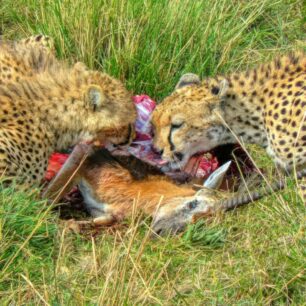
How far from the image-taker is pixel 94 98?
16.3 feet

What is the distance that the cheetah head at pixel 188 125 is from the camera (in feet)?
16.9

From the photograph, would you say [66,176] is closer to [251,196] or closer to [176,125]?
[176,125]

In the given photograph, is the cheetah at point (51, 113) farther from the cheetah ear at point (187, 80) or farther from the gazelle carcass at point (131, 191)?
the cheetah ear at point (187, 80)

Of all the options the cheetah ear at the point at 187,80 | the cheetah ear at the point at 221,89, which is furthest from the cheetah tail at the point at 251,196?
the cheetah ear at the point at 187,80

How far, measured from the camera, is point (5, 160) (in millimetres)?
4570

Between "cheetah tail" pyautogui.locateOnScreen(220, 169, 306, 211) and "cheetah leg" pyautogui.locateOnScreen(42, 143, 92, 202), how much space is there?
71 centimetres

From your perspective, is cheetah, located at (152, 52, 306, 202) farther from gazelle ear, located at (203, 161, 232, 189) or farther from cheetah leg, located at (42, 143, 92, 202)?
cheetah leg, located at (42, 143, 92, 202)

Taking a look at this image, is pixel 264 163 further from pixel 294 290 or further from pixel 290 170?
pixel 294 290

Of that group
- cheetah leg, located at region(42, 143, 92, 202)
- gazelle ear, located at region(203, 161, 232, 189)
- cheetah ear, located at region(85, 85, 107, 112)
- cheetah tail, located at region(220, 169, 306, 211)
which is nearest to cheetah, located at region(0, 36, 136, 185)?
cheetah ear, located at region(85, 85, 107, 112)

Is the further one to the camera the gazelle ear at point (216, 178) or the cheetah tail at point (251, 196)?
the gazelle ear at point (216, 178)

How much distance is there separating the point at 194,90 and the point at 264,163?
602mm

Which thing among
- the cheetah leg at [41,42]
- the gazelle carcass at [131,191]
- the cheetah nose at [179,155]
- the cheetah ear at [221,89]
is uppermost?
the cheetah ear at [221,89]

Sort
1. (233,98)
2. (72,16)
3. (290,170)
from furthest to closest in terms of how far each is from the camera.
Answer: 1. (72,16)
2. (233,98)
3. (290,170)

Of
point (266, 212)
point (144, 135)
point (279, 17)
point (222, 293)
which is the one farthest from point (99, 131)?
point (279, 17)
